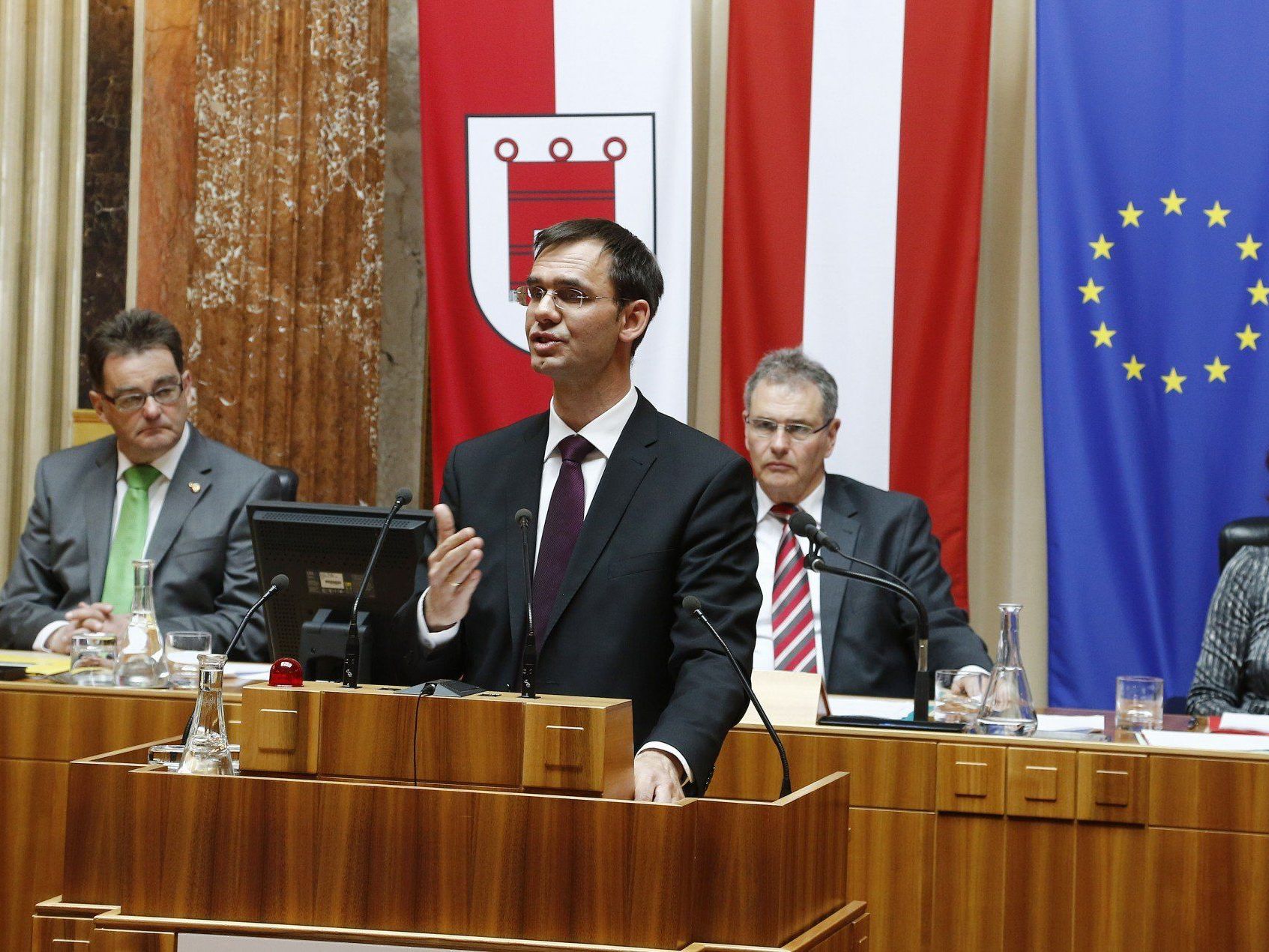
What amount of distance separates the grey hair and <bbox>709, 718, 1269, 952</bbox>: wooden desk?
143 cm

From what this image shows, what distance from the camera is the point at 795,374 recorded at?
4.56 meters

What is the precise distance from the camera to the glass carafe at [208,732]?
1996mm

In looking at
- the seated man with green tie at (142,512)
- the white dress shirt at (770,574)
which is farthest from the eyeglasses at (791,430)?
the seated man with green tie at (142,512)

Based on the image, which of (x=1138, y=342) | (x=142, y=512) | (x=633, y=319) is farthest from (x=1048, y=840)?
(x=142, y=512)

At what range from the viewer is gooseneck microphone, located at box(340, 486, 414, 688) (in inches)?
82.1

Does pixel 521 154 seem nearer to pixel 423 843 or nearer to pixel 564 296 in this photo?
pixel 564 296

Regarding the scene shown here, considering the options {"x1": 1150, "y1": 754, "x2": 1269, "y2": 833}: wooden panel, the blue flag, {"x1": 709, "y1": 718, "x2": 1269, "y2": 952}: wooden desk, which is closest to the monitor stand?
{"x1": 709, "y1": 718, "x2": 1269, "y2": 952}: wooden desk

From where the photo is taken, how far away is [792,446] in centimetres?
445

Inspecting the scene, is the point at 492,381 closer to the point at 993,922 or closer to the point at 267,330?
the point at 267,330

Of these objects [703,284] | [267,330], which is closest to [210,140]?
[267,330]

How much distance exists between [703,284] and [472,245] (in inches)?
40.3

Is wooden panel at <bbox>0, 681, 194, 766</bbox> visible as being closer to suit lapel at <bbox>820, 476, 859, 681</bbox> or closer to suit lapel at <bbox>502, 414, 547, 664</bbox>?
suit lapel at <bbox>502, 414, 547, 664</bbox>

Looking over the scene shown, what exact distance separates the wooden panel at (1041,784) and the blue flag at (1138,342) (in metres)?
1.74

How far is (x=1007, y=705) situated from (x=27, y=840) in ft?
7.61
